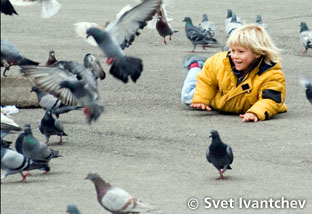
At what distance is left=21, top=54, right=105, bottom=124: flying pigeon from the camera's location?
378 cm

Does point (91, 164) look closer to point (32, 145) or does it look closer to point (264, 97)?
point (32, 145)

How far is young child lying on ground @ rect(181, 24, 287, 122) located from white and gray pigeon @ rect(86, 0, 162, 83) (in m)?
4.36

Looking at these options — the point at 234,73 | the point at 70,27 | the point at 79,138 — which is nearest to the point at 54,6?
the point at 79,138

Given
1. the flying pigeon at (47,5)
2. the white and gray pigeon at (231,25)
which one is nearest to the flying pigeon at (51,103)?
the flying pigeon at (47,5)

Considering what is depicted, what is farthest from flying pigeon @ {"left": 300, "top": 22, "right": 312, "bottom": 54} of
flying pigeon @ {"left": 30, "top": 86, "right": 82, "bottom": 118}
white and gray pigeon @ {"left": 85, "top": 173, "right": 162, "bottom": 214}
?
white and gray pigeon @ {"left": 85, "top": 173, "right": 162, "bottom": 214}

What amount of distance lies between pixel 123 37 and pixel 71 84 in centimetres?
36

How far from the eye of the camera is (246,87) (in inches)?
356

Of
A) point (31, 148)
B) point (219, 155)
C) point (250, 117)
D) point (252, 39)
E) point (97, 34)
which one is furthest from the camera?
point (250, 117)

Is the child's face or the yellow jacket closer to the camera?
the child's face

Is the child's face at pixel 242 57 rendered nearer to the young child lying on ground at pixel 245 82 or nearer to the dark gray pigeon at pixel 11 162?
the young child lying on ground at pixel 245 82

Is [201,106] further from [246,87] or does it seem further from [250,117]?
[250,117]

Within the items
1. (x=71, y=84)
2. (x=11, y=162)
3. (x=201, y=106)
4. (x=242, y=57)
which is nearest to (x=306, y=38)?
(x=201, y=106)

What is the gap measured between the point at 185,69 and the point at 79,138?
2485 millimetres

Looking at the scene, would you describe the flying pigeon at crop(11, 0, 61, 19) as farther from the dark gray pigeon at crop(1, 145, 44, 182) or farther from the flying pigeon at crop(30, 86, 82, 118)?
the flying pigeon at crop(30, 86, 82, 118)
